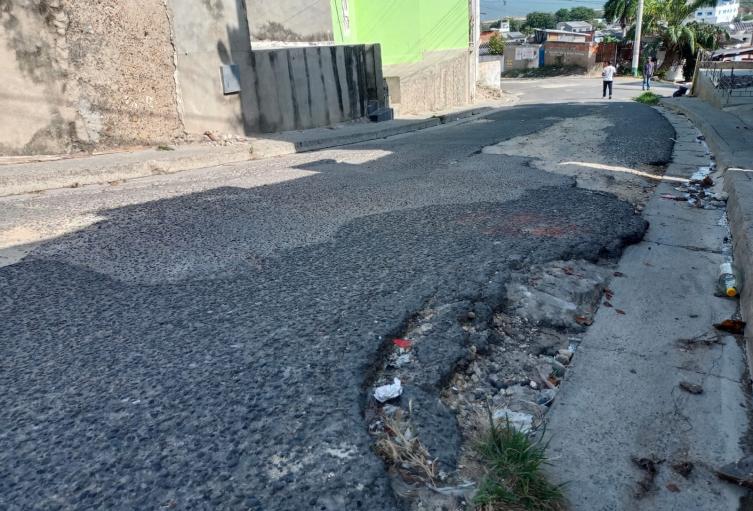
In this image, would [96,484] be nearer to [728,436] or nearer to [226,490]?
[226,490]

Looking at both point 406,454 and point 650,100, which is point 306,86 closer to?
point 406,454

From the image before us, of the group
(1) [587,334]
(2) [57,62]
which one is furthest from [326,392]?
(2) [57,62]

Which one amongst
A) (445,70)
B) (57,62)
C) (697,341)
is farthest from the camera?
(445,70)

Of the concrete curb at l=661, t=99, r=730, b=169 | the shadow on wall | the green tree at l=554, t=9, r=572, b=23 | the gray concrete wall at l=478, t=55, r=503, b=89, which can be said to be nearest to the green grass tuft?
the concrete curb at l=661, t=99, r=730, b=169

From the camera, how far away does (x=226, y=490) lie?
66.9 inches

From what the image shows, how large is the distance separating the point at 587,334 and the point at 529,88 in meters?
34.6

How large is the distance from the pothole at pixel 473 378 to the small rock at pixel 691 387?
0.49 metres

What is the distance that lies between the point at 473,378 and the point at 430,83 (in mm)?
17659

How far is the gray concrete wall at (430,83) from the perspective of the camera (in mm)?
16578

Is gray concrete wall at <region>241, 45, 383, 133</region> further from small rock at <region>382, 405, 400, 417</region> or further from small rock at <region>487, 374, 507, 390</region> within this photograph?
small rock at <region>382, 405, 400, 417</region>

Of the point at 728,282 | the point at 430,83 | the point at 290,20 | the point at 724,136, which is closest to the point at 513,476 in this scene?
the point at 728,282

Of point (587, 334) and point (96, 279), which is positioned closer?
point (587, 334)

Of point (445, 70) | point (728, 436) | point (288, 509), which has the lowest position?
point (728, 436)

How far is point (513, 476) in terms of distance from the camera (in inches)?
70.9
